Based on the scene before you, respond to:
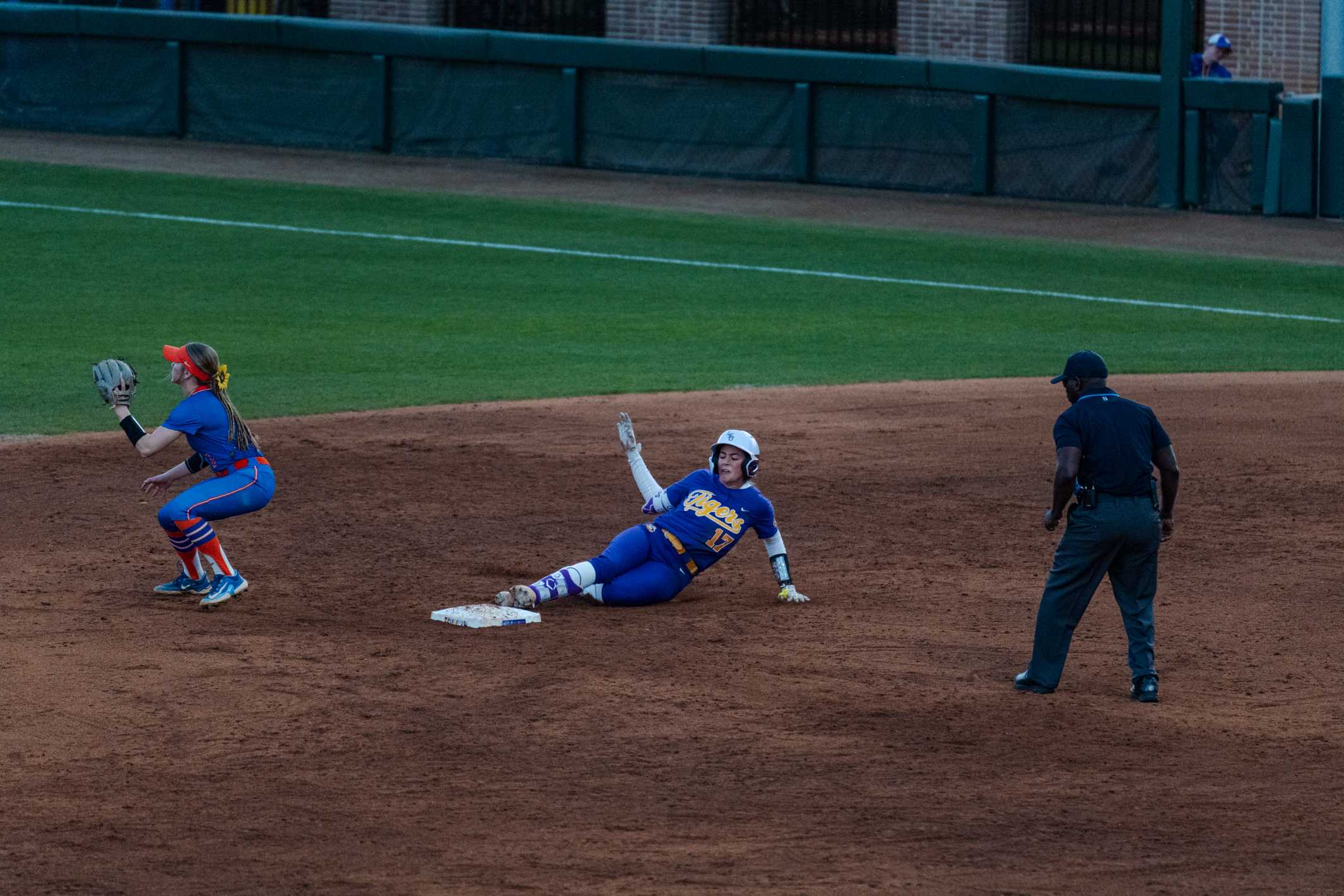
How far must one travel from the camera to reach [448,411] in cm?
1579

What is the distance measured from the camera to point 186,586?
10.4 m

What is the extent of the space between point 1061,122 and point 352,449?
1592cm

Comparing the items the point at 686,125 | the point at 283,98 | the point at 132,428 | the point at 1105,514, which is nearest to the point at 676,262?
the point at 686,125

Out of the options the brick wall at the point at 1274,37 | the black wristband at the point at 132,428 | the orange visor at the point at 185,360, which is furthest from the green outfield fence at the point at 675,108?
the black wristband at the point at 132,428

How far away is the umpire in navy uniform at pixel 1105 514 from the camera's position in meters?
8.48

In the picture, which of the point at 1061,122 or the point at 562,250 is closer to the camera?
the point at 562,250

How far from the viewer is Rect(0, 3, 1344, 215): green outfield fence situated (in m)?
26.1

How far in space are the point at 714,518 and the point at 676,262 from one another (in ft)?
45.2

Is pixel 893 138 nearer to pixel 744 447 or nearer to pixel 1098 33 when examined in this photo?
pixel 1098 33

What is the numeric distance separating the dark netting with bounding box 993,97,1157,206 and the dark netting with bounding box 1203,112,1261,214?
0.75 metres

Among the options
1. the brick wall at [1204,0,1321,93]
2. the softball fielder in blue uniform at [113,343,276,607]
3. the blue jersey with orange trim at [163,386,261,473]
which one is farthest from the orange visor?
the brick wall at [1204,0,1321,93]

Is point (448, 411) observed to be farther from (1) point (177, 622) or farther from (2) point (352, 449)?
(1) point (177, 622)

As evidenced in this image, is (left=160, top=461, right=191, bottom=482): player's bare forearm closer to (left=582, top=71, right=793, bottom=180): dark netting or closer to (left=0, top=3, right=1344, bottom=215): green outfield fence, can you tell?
(left=0, top=3, right=1344, bottom=215): green outfield fence

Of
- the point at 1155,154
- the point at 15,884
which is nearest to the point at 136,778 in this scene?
the point at 15,884
